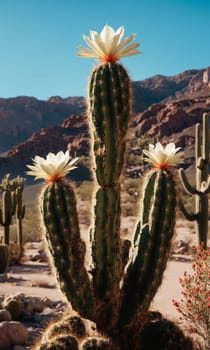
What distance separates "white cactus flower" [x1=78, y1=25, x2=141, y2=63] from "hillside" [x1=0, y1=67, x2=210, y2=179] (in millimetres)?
19156

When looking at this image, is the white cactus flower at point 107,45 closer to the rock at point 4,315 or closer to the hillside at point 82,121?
the rock at point 4,315

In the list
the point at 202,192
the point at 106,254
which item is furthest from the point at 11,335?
the point at 202,192

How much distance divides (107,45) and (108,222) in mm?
2047

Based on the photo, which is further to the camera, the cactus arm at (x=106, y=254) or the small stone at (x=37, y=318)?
the small stone at (x=37, y=318)

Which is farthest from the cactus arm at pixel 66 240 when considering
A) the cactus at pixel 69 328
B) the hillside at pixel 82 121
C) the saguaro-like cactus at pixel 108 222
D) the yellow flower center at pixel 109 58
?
the hillside at pixel 82 121

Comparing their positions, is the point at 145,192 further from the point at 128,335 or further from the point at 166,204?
the point at 128,335

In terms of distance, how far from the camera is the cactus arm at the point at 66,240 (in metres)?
5.25

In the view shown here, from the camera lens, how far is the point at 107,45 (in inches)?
220

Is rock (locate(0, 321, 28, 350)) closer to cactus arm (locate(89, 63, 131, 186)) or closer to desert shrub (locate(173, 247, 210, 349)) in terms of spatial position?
desert shrub (locate(173, 247, 210, 349))

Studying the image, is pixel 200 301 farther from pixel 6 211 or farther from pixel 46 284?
pixel 6 211

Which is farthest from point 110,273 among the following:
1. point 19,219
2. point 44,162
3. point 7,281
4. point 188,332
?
point 19,219

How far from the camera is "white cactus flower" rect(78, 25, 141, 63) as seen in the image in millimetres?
5594

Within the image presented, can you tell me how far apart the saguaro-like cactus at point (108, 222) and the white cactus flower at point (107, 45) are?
0.04ft

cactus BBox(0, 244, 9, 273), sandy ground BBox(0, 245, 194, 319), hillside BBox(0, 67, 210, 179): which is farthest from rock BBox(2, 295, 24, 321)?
hillside BBox(0, 67, 210, 179)
